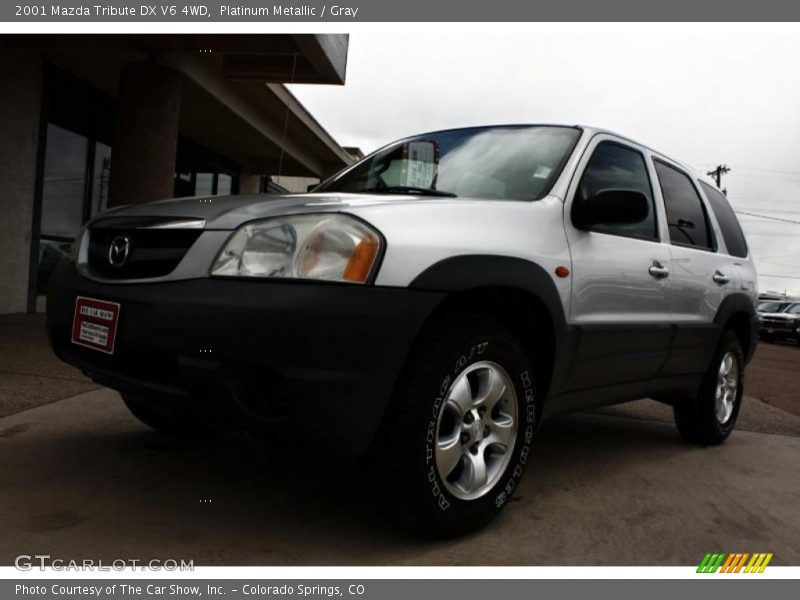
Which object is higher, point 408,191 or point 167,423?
point 408,191

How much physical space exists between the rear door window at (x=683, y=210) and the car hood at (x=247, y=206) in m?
1.77

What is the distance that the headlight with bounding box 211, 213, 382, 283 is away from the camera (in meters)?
2.04

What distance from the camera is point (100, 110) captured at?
10.1 meters

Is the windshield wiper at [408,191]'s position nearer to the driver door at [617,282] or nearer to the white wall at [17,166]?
the driver door at [617,282]

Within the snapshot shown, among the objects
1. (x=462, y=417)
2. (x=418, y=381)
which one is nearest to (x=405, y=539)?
(x=462, y=417)

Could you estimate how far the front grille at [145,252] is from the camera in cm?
223

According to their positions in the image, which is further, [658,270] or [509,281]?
[658,270]

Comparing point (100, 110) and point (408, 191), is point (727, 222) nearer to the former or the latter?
point (408, 191)

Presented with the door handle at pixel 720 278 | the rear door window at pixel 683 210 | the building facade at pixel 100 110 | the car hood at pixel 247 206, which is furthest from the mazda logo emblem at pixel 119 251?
the building facade at pixel 100 110

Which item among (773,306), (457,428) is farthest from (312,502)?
(773,306)

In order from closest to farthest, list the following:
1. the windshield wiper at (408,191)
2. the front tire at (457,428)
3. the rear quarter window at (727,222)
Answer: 1. the front tire at (457,428)
2. the windshield wiper at (408,191)
3. the rear quarter window at (727,222)

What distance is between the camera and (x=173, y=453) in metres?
3.21

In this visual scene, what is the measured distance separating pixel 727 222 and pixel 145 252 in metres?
3.80
